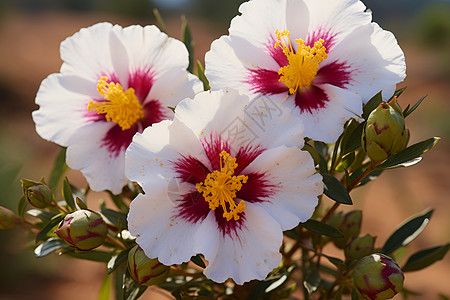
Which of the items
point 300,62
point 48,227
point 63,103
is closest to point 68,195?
point 48,227

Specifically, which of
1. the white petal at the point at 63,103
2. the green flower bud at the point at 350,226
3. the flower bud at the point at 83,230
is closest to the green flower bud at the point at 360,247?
the green flower bud at the point at 350,226

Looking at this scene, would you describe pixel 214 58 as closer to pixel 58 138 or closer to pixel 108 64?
pixel 108 64

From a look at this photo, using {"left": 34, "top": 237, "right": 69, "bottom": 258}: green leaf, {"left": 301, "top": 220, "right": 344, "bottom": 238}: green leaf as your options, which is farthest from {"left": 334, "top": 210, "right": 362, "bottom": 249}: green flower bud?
{"left": 34, "top": 237, "right": 69, "bottom": 258}: green leaf

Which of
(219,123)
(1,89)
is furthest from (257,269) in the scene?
(1,89)

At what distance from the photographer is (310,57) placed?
885 mm

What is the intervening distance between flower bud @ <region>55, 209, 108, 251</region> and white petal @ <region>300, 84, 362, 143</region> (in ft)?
1.34

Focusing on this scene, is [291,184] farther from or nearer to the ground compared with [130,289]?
farther from the ground

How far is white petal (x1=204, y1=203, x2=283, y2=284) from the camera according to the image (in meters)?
0.76

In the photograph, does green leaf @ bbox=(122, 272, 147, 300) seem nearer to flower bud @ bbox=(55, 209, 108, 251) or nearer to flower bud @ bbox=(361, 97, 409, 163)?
flower bud @ bbox=(55, 209, 108, 251)

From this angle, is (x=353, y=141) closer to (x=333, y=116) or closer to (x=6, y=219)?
(x=333, y=116)

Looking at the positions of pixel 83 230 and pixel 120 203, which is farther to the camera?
pixel 120 203

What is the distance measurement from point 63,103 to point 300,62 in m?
0.52

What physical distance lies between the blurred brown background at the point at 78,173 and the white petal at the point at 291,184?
739mm

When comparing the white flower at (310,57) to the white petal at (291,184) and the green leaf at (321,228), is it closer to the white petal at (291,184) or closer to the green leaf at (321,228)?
the white petal at (291,184)
